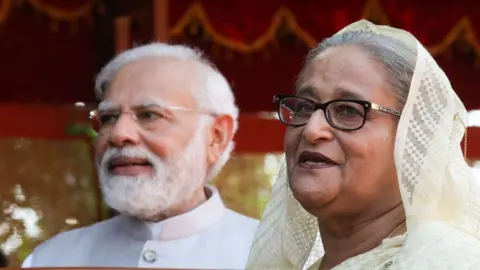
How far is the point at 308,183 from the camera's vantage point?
6.30 feet

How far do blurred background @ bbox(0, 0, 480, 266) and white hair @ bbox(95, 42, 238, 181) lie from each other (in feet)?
1.61

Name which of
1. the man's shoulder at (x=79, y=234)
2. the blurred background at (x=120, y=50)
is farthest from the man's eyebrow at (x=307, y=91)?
the blurred background at (x=120, y=50)

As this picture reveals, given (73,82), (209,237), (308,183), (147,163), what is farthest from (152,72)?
(308,183)

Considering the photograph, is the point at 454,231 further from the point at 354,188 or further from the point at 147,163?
the point at 147,163

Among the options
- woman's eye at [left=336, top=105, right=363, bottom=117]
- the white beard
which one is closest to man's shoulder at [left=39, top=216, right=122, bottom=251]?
the white beard

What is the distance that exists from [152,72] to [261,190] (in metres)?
1.05

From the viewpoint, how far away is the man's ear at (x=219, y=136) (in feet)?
12.0

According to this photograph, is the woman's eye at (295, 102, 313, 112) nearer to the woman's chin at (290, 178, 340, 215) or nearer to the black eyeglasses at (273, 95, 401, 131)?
the black eyeglasses at (273, 95, 401, 131)

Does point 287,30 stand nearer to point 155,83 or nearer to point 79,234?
point 155,83

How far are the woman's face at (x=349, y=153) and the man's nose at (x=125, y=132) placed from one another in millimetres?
1532

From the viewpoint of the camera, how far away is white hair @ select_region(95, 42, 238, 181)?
3.65m

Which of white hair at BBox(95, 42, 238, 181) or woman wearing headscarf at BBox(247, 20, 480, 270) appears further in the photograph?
white hair at BBox(95, 42, 238, 181)

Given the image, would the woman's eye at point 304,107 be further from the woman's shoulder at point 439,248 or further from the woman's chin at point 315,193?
the woman's shoulder at point 439,248

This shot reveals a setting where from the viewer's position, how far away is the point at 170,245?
3.53m
